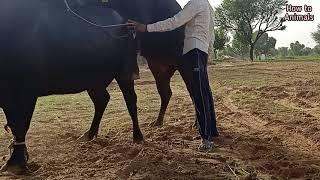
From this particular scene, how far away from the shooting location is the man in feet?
19.3

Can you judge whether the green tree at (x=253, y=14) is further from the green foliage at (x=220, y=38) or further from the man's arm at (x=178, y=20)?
the man's arm at (x=178, y=20)

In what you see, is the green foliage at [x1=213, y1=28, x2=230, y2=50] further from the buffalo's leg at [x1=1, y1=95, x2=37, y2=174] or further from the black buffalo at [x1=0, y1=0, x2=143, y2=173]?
the buffalo's leg at [x1=1, y1=95, x2=37, y2=174]

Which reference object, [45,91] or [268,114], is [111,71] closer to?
[45,91]

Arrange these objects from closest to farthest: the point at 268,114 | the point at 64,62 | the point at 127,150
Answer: the point at 64,62 < the point at 127,150 < the point at 268,114

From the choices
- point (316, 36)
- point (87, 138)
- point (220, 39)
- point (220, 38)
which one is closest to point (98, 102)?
point (87, 138)

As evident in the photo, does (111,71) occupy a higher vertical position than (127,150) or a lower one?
higher

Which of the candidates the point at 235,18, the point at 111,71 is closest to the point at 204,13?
the point at 111,71

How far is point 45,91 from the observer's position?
18.1ft

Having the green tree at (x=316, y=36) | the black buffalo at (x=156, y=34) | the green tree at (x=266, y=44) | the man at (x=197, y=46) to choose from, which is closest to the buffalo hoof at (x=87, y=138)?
the black buffalo at (x=156, y=34)

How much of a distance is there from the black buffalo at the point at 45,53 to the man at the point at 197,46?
0.47 metres

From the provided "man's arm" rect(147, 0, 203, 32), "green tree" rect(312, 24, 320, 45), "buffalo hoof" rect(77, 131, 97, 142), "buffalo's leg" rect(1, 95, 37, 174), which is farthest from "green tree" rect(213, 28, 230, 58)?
"buffalo's leg" rect(1, 95, 37, 174)

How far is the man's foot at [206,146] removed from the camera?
5844 mm

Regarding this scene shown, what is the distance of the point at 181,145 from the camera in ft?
20.3

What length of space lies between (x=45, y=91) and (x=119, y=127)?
2485 mm
